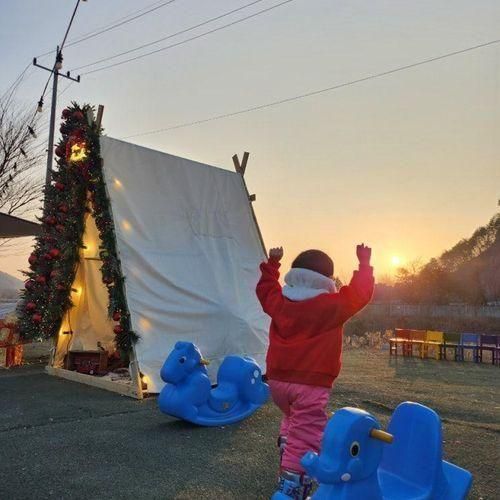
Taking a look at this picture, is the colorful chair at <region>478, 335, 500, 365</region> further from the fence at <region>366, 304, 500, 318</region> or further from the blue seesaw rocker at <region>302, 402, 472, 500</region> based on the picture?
the fence at <region>366, 304, 500, 318</region>

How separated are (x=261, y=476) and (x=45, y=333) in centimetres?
628

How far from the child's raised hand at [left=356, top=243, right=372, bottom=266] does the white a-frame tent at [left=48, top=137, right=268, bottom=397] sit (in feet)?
15.3

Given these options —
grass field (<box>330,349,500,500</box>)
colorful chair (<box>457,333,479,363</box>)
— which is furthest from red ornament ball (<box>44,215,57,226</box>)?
colorful chair (<box>457,333,479,363</box>)

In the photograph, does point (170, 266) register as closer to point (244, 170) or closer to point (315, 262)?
point (244, 170)

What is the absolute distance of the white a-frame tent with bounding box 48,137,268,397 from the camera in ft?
25.5

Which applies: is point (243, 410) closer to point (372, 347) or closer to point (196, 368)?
point (196, 368)

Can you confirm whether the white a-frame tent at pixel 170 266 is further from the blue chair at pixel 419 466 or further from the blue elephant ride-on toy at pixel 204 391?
the blue chair at pixel 419 466

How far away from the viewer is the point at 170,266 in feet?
26.9

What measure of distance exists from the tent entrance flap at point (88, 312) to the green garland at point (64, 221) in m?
0.16

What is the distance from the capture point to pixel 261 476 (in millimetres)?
4207

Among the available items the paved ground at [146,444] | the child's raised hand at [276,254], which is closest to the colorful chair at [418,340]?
the paved ground at [146,444]

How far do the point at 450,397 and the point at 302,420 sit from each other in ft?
18.6

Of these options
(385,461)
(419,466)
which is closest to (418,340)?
(385,461)

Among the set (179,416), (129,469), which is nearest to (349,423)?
(129,469)
